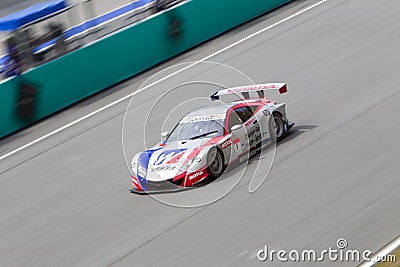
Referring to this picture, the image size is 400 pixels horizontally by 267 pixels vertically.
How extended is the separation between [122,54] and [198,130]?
26.0ft

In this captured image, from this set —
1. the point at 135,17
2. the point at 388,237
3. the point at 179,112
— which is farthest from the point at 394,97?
the point at 135,17

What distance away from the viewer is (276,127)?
52.8ft

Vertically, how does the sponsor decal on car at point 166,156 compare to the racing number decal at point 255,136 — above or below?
above

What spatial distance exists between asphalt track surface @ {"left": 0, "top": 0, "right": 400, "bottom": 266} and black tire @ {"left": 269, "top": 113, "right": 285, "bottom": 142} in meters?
0.51

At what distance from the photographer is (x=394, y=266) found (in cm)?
1006

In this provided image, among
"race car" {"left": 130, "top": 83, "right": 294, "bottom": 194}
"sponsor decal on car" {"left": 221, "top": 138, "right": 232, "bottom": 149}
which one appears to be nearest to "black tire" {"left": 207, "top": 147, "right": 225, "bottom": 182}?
"race car" {"left": 130, "top": 83, "right": 294, "bottom": 194}

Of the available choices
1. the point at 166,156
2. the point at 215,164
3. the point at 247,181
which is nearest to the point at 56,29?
the point at 166,156

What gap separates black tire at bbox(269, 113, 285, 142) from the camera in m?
15.9

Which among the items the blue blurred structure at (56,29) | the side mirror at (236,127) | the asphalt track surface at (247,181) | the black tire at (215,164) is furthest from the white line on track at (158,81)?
the black tire at (215,164)

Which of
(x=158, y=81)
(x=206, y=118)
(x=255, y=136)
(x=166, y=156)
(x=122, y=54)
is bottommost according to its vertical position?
(x=158, y=81)

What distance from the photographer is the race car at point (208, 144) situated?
14125mm

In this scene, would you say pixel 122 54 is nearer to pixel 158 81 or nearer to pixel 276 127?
pixel 158 81

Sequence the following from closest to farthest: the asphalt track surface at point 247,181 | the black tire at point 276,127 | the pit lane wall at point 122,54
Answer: the asphalt track surface at point 247,181 → the black tire at point 276,127 → the pit lane wall at point 122,54

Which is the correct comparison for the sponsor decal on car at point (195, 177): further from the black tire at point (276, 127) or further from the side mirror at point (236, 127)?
the black tire at point (276, 127)
